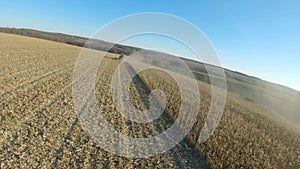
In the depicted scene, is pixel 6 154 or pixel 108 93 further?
pixel 108 93

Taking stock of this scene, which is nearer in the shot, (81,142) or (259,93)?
(81,142)

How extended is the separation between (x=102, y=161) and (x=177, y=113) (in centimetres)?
686

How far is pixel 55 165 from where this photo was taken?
5809mm

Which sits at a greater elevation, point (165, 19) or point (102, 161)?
point (165, 19)

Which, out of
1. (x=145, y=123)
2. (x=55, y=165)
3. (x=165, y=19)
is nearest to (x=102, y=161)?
(x=55, y=165)

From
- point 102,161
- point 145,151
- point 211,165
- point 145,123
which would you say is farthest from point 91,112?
point 211,165

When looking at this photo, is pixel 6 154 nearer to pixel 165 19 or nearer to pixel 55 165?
pixel 55 165

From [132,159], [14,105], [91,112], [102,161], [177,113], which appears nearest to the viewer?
[102,161]

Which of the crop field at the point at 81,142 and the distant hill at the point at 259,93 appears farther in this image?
the distant hill at the point at 259,93

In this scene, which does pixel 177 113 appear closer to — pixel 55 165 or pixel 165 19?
pixel 165 19

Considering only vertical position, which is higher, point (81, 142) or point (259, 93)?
point (81, 142)

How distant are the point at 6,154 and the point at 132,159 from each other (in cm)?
316

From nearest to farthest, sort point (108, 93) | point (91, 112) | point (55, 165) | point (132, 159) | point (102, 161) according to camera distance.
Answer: point (55, 165), point (102, 161), point (132, 159), point (91, 112), point (108, 93)

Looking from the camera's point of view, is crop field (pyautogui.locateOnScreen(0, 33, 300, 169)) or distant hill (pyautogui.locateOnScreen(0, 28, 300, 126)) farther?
distant hill (pyautogui.locateOnScreen(0, 28, 300, 126))
